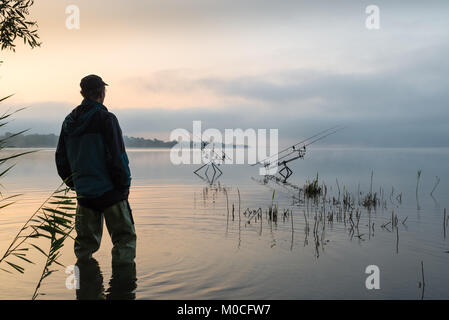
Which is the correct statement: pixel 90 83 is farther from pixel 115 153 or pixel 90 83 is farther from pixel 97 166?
pixel 97 166

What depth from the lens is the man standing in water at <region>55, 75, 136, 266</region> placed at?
6129mm

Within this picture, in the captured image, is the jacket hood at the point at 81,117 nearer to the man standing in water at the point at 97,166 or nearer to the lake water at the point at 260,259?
the man standing in water at the point at 97,166


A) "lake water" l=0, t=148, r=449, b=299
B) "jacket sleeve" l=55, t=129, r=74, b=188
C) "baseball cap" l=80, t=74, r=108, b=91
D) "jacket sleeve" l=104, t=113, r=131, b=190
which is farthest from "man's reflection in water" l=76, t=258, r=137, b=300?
"baseball cap" l=80, t=74, r=108, b=91

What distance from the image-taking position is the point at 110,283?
19.6 feet

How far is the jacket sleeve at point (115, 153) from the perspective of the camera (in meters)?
6.09

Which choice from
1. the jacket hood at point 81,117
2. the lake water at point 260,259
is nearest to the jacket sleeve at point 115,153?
the jacket hood at point 81,117

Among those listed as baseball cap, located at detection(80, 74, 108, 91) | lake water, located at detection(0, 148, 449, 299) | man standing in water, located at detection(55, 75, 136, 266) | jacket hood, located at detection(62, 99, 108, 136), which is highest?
baseball cap, located at detection(80, 74, 108, 91)

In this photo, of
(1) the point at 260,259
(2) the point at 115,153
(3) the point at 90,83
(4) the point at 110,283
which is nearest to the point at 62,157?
(2) the point at 115,153

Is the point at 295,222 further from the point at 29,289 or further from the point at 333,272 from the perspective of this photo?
the point at 29,289

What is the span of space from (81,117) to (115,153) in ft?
2.59

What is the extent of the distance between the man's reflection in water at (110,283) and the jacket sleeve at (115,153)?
57.1 inches

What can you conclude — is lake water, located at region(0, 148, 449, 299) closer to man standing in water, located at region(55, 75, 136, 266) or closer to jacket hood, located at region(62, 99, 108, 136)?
man standing in water, located at region(55, 75, 136, 266)
